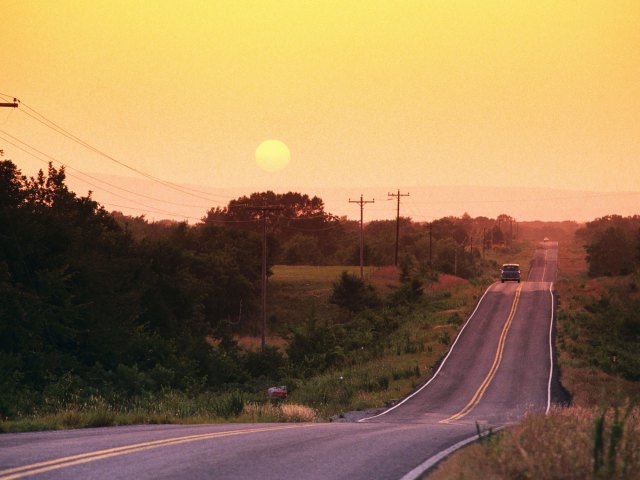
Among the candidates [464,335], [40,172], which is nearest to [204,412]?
[40,172]

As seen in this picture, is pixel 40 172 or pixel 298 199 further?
pixel 298 199

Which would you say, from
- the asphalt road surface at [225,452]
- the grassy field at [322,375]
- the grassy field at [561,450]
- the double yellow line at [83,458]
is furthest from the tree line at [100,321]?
the grassy field at [561,450]

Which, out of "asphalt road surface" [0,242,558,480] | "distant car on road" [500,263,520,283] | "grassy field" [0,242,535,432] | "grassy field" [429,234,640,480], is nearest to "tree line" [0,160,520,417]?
"grassy field" [0,242,535,432]

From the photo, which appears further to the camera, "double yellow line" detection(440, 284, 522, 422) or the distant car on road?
the distant car on road

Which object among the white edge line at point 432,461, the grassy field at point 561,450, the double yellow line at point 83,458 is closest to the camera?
the grassy field at point 561,450

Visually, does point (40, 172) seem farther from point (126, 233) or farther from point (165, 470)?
point (165, 470)

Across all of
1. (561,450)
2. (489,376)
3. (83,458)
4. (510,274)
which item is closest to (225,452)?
(83,458)

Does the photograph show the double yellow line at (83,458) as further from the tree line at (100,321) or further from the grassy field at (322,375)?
the tree line at (100,321)

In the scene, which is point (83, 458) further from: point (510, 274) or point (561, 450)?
point (510, 274)

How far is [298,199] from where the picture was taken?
185750mm

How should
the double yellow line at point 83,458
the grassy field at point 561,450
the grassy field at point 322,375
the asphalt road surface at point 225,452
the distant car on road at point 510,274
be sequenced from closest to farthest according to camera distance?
the grassy field at point 561,450 < the double yellow line at point 83,458 < the asphalt road surface at point 225,452 < the grassy field at point 322,375 < the distant car on road at point 510,274

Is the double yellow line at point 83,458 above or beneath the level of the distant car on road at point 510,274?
beneath

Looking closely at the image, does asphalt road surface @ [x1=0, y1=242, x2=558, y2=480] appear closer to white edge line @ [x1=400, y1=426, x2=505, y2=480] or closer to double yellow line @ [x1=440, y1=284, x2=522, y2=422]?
white edge line @ [x1=400, y1=426, x2=505, y2=480]

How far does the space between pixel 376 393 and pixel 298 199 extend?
14038 cm
